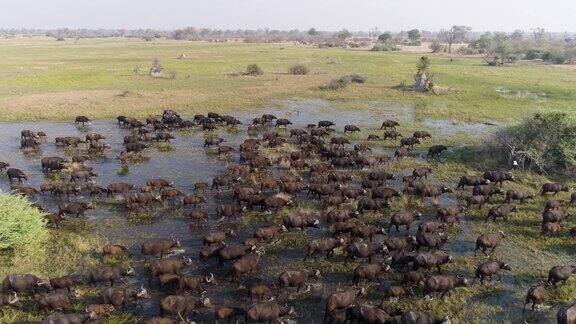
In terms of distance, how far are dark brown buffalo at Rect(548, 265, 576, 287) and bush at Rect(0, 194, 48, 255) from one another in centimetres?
1565

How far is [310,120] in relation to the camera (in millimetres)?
33125

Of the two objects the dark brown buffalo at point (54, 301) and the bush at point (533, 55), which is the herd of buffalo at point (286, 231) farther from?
the bush at point (533, 55)

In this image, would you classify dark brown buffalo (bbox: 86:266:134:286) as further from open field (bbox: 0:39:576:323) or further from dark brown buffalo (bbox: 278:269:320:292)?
dark brown buffalo (bbox: 278:269:320:292)

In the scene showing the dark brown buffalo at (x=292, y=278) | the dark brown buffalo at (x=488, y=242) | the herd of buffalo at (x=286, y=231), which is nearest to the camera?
the herd of buffalo at (x=286, y=231)

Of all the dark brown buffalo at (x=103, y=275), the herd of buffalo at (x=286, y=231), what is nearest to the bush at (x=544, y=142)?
the herd of buffalo at (x=286, y=231)

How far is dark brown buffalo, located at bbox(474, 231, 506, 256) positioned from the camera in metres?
14.4

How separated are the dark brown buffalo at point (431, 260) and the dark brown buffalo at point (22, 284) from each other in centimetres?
1034

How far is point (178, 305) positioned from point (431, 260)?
7.30 metres

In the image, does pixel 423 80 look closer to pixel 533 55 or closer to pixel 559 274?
pixel 559 274

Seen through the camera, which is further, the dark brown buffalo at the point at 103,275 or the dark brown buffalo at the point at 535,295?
the dark brown buffalo at the point at 103,275

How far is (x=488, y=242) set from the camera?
1442cm

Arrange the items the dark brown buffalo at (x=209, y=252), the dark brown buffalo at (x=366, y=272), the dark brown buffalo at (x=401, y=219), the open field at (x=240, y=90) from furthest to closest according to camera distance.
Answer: the open field at (x=240, y=90), the dark brown buffalo at (x=401, y=219), the dark brown buffalo at (x=209, y=252), the dark brown buffalo at (x=366, y=272)

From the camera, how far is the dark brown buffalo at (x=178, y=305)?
1090cm

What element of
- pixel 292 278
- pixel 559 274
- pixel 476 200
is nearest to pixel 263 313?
pixel 292 278
